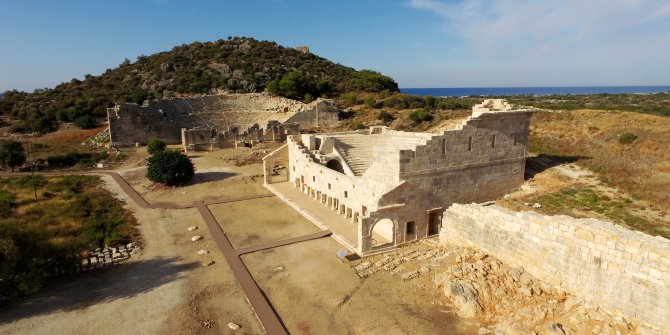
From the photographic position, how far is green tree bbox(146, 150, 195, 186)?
2652cm

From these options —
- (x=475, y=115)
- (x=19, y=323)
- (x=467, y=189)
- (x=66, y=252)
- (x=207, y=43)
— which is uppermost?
(x=207, y=43)

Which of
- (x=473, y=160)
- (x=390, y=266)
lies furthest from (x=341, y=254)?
(x=473, y=160)

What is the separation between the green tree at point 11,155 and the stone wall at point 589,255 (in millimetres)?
35686

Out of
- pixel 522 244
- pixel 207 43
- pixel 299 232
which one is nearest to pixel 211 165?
pixel 299 232

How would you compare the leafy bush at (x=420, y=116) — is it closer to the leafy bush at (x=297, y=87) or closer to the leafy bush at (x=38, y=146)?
the leafy bush at (x=297, y=87)

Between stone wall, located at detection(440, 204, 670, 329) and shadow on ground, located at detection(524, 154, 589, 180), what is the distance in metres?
9.87

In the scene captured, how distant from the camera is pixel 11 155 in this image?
99.2 feet

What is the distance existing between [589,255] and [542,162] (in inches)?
606

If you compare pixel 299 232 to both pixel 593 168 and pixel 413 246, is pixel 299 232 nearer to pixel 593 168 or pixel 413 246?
pixel 413 246

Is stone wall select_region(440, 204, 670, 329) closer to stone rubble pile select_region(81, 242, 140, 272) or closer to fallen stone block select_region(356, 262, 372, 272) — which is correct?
fallen stone block select_region(356, 262, 372, 272)

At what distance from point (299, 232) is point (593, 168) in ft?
61.8

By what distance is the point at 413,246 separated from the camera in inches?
643

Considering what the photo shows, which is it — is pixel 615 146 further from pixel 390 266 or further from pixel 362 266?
pixel 362 266

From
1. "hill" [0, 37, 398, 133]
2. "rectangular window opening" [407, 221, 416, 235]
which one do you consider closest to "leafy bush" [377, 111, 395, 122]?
"hill" [0, 37, 398, 133]
